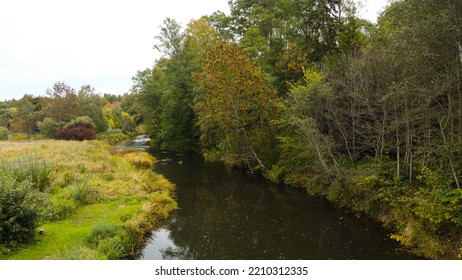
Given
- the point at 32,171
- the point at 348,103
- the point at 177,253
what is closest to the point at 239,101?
the point at 348,103

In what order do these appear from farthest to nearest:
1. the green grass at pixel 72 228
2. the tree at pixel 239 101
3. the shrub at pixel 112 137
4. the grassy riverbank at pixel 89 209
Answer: the shrub at pixel 112 137 → the tree at pixel 239 101 → the grassy riverbank at pixel 89 209 → the green grass at pixel 72 228

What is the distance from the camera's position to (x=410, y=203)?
13133mm

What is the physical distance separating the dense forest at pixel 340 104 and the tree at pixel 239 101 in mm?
92

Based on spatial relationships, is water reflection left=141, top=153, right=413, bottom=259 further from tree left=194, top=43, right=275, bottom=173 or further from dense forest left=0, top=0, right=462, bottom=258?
tree left=194, top=43, right=275, bottom=173

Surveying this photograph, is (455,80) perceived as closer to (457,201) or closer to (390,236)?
(457,201)

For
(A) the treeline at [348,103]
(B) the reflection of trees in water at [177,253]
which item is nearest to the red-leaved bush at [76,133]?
(A) the treeline at [348,103]

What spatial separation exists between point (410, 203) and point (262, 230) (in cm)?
618

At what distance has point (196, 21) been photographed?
132 feet

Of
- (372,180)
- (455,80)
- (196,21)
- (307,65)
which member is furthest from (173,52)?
(455,80)

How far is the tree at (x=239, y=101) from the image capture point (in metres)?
25.5

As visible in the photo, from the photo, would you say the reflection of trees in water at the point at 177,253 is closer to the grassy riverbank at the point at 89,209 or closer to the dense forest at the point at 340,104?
the grassy riverbank at the point at 89,209

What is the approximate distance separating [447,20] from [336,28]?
70.0ft

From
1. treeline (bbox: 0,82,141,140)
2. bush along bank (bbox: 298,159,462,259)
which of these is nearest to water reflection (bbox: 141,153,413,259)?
bush along bank (bbox: 298,159,462,259)

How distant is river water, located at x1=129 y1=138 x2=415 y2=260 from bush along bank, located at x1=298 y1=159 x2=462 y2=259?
0.61m
